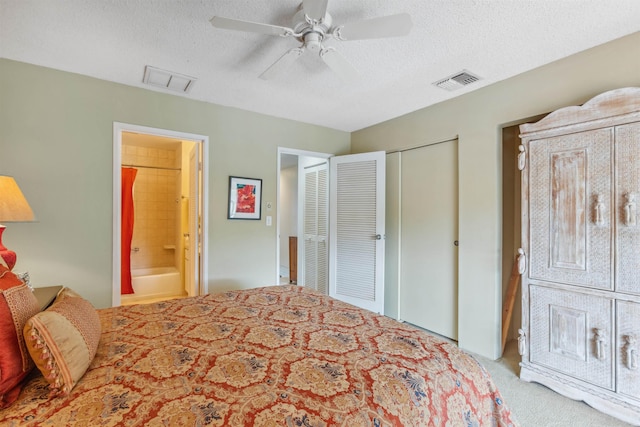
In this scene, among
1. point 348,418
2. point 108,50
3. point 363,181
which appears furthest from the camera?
point 363,181

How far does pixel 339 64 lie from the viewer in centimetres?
193

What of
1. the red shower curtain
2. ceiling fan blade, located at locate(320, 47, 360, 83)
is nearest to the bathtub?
the red shower curtain

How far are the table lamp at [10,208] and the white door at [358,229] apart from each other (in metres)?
2.96

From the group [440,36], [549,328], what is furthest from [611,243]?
[440,36]

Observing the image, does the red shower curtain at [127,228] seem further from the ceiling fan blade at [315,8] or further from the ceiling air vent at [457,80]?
the ceiling air vent at [457,80]

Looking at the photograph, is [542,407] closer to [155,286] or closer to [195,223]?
[195,223]

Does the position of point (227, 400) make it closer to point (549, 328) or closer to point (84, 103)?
point (549, 328)

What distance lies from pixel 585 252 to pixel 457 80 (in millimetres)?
1647

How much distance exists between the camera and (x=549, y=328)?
221 cm

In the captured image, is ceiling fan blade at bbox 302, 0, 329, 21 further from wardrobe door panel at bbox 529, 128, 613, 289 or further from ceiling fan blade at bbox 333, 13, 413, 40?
wardrobe door panel at bbox 529, 128, 613, 289

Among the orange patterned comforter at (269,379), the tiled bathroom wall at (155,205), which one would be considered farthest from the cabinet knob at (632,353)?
the tiled bathroom wall at (155,205)

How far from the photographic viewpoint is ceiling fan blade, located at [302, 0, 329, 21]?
144 centimetres

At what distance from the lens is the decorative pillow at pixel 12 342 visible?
3.05 ft

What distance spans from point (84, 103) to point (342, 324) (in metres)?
2.82
